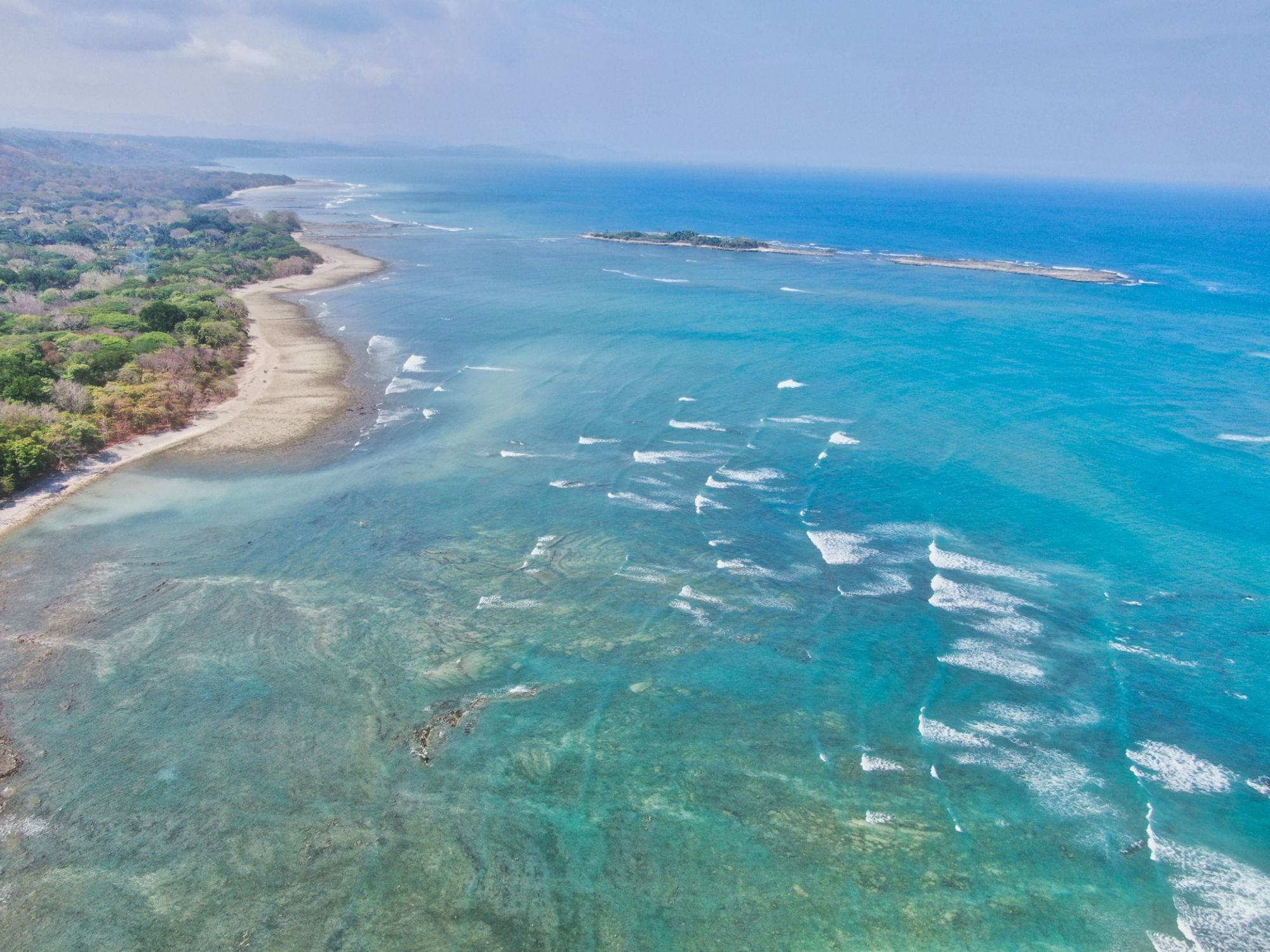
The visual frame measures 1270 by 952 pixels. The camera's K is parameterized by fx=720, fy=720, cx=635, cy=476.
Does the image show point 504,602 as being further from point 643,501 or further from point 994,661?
point 994,661

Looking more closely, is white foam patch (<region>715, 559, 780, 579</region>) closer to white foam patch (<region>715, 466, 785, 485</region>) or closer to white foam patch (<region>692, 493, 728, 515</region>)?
white foam patch (<region>692, 493, 728, 515</region>)

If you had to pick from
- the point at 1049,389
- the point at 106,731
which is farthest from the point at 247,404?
the point at 1049,389

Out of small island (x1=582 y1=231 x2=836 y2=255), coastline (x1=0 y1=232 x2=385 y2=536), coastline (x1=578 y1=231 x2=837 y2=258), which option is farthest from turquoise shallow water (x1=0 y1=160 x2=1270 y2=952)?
small island (x1=582 y1=231 x2=836 y2=255)

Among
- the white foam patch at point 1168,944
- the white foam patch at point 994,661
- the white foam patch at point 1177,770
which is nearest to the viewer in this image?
the white foam patch at point 1168,944

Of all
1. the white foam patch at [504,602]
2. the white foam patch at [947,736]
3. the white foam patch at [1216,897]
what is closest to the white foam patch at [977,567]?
the white foam patch at [947,736]

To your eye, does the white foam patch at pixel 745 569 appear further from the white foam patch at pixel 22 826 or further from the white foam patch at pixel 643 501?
the white foam patch at pixel 22 826
